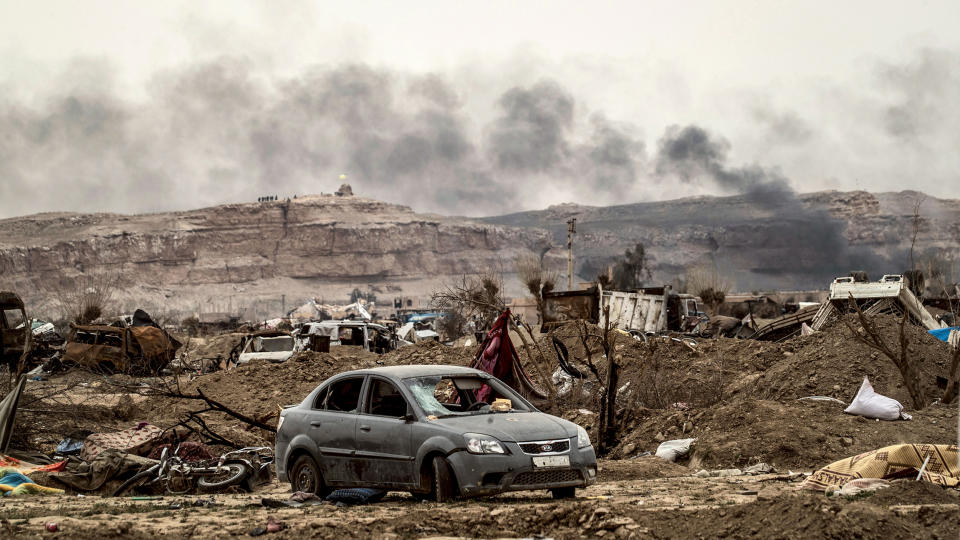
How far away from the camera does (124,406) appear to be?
19.5 meters

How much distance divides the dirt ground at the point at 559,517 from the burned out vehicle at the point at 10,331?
1895 cm

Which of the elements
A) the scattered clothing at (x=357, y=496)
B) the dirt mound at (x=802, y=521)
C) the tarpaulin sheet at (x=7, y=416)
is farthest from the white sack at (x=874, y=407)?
the tarpaulin sheet at (x=7, y=416)

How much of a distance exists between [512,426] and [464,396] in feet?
3.40

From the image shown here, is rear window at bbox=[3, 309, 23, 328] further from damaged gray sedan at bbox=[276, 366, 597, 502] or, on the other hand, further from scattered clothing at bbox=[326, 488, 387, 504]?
scattered clothing at bbox=[326, 488, 387, 504]

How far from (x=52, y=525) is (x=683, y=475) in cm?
704

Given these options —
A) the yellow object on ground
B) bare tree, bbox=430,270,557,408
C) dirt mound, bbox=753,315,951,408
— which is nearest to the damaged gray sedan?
the yellow object on ground

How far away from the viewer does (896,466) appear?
31.4 ft

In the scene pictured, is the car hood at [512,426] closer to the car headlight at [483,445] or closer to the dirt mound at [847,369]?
the car headlight at [483,445]

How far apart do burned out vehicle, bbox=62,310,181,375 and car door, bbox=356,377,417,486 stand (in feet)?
71.9

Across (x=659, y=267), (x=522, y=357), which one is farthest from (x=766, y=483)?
(x=659, y=267)

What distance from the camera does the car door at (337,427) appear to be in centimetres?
988

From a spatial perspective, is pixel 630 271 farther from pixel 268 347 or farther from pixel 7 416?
pixel 7 416

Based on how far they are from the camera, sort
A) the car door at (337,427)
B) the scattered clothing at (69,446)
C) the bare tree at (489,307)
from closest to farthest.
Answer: the car door at (337,427) < the scattered clothing at (69,446) < the bare tree at (489,307)

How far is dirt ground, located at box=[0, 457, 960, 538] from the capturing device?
688 cm
